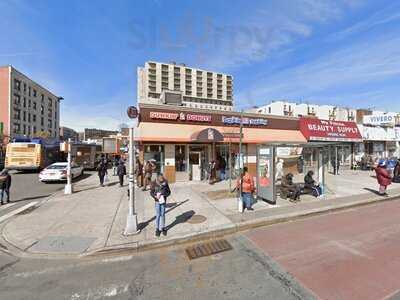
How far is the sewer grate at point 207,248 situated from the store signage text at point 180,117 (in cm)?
1037

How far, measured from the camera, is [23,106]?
57312mm

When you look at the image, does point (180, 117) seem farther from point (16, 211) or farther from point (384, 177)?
point (384, 177)

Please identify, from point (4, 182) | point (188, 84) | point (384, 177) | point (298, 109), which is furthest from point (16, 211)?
point (188, 84)

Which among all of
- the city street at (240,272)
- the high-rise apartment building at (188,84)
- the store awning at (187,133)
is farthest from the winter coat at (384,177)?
the high-rise apartment building at (188,84)

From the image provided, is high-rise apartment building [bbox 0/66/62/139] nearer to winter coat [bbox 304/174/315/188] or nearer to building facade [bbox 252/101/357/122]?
building facade [bbox 252/101/357/122]

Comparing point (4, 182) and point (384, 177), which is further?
point (384, 177)

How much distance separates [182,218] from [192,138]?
25.2 ft

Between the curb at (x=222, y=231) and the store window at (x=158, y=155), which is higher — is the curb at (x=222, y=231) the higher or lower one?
the lower one

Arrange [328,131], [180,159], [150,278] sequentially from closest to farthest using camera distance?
[150,278]
[180,159]
[328,131]

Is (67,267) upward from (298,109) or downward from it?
downward

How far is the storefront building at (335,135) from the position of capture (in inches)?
810

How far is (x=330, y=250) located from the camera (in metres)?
5.64

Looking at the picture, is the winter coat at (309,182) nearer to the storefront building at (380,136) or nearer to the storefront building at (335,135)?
the storefront building at (335,135)

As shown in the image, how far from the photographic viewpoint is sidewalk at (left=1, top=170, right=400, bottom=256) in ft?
21.0
